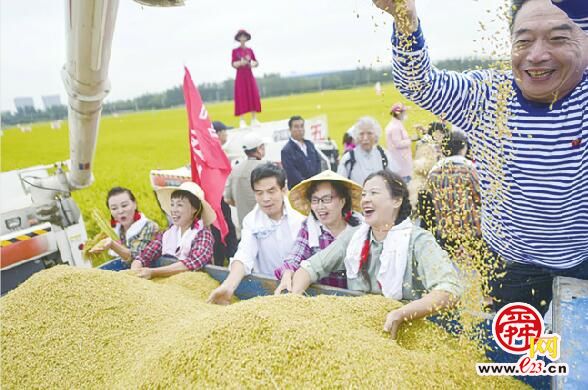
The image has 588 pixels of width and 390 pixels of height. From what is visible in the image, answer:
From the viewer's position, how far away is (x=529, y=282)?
173 cm

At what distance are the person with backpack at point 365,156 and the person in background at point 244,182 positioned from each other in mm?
991

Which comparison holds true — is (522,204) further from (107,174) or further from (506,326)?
(107,174)

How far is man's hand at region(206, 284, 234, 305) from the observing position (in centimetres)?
233

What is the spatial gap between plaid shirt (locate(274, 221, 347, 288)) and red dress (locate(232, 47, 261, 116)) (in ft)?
15.3

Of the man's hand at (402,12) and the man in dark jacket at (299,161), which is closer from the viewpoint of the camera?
the man's hand at (402,12)

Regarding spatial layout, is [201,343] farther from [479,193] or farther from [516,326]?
[479,193]

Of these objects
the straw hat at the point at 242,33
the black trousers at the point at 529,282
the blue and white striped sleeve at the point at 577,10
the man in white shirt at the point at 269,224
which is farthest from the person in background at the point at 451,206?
the straw hat at the point at 242,33

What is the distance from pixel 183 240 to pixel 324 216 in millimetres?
1184

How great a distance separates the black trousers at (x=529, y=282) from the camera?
5.42 feet

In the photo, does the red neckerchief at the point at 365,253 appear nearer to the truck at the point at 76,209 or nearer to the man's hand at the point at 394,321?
the truck at the point at 76,209

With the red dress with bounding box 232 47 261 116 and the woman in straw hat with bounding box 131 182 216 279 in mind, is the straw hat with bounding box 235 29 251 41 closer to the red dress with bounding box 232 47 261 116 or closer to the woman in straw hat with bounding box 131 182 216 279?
the red dress with bounding box 232 47 261 116

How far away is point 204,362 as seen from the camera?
1.34 meters

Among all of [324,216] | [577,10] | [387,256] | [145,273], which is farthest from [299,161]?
[577,10]

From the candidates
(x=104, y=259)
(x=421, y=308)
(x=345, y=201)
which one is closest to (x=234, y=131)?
(x=104, y=259)
